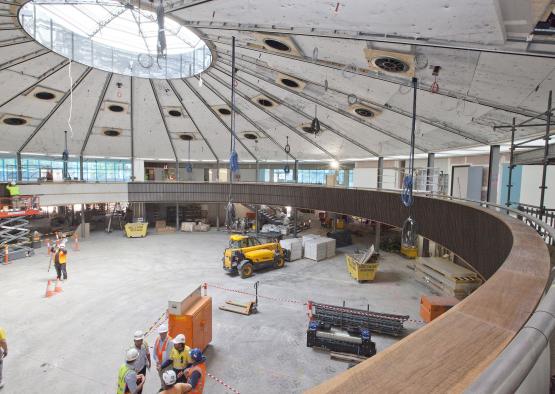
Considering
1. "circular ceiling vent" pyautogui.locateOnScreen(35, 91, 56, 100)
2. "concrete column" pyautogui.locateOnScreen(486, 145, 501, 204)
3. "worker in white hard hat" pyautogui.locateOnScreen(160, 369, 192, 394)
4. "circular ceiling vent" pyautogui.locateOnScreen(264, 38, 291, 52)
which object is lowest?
"worker in white hard hat" pyautogui.locateOnScreen(160, 369, 192, 394)

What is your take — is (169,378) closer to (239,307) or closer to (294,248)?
(239,307)

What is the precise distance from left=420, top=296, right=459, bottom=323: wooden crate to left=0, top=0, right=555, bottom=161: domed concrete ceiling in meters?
7.36

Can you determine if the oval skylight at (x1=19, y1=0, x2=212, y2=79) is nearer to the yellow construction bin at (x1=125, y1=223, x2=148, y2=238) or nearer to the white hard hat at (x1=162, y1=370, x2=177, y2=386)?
the white hard hat at (x1=162, y1=370, x2=177, y2=386)

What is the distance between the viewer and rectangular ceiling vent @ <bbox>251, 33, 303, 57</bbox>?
9734 mm

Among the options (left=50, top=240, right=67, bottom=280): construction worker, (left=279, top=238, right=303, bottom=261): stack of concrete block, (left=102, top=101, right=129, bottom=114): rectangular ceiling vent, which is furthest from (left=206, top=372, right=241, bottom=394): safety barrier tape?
(left=102, top=101, right=129, bottom=114): rectangular ceiling vent

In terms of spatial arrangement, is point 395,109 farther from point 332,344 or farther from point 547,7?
point 332,344

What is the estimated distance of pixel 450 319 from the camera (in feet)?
6.38

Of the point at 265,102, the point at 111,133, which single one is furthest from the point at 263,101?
the point at 111,133

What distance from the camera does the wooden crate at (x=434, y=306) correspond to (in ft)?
39.0

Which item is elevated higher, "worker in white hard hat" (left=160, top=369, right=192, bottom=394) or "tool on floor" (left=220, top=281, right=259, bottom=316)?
"worker in white hard hat" (left=160, top=369, right=192, bottom=394)

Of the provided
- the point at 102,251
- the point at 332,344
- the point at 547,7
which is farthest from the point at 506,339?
the point at 102,251

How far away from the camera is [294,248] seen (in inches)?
824

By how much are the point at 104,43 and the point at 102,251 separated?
46.9 ft

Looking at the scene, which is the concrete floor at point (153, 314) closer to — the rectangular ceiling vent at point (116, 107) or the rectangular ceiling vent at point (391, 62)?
the rectangular ceiling vent at point (391, 62)
